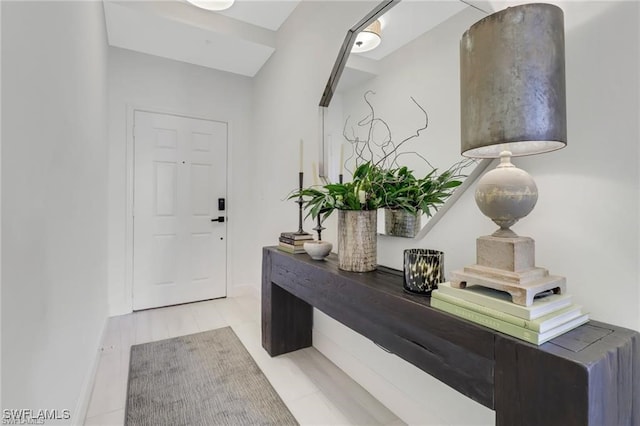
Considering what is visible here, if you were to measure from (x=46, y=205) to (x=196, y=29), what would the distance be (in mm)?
2292

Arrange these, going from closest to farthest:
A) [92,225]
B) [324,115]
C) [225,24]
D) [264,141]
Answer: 1. [92,225]
2. [324,115]
3. [225,24]
4. [264,141]

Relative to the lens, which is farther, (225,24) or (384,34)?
(225,24)

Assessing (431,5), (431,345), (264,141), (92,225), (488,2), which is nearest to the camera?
(431,345)

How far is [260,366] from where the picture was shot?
6.85 feet

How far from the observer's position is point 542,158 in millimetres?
1037

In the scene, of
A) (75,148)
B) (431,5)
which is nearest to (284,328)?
(75,148)

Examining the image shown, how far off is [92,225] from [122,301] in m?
1.38

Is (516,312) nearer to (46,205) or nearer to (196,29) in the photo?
(46,205)

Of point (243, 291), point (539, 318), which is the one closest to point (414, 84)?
point (539, 318)

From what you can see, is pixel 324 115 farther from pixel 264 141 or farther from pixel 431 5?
pixel 264 141

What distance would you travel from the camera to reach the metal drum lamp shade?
771mm

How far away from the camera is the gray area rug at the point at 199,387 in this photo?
159 centimetres

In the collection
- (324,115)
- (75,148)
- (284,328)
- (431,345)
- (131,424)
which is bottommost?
(131,424)

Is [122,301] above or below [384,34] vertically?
below
